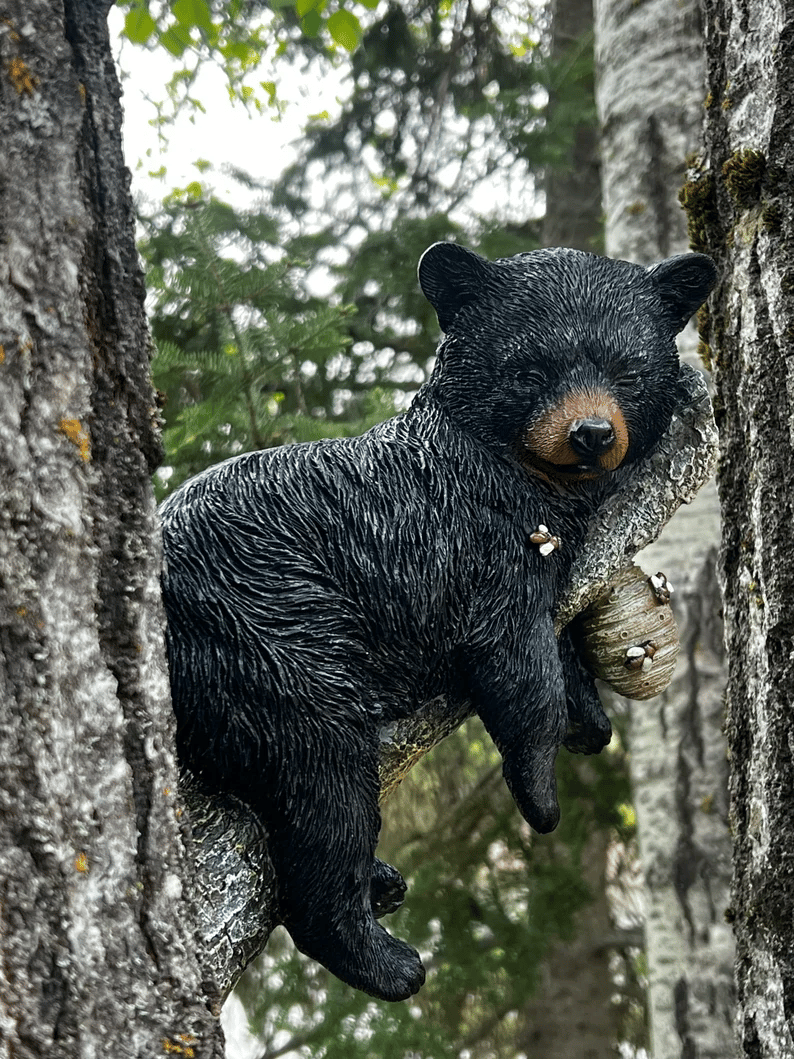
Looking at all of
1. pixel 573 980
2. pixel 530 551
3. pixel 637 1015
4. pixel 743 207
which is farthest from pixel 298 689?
pixel 637 1015

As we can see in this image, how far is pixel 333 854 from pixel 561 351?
676 mm

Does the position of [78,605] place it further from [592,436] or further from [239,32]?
[239,32]

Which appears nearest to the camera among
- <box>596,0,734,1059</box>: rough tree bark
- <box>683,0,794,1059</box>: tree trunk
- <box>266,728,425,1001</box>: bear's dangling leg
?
<box>266,728,425,1001</box>: bear's dangling leg

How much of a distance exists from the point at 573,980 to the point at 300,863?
3910mm

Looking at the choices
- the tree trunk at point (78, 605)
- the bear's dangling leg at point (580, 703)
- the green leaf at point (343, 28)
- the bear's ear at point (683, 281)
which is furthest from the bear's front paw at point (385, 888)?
the green leaf at point (343, 28)

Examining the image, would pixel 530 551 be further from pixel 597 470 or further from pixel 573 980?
pixel 573 980

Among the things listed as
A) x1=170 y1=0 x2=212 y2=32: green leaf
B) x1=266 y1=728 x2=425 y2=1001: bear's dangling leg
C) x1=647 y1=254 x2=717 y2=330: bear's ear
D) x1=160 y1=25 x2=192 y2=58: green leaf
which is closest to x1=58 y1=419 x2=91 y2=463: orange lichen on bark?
x1=266 y1=728 x2=425 y2=1001: bear's dangling leg

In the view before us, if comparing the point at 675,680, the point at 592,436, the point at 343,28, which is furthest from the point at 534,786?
the point at 343,28

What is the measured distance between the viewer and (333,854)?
3.84 feet

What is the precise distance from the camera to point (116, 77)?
953 mm

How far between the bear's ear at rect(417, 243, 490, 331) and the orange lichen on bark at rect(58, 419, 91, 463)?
0.66 meters

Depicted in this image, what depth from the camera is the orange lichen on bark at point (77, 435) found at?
88cm

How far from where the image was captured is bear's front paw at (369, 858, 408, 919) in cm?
136

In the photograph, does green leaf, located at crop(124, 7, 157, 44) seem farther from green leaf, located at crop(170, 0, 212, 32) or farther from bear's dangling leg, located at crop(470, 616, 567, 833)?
bear's dangling leg, located at crop(470, 616, 567, 833)
